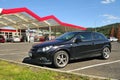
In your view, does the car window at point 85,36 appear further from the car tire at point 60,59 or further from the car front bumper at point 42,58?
the car front bumper at point 42,58

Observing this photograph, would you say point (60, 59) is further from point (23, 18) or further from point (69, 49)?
point (23, 18)

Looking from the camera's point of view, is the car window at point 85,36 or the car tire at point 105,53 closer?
the car window at point 85,36

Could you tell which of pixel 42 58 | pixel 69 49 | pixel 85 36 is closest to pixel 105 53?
pixel 85 36

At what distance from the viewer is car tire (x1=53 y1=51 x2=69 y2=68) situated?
9833mm

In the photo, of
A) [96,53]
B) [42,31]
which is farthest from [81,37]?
[42,31]

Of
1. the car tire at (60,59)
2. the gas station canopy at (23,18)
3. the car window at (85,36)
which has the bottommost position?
the car tire at (60,59)

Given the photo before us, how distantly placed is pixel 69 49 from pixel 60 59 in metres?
0.62

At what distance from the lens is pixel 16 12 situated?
1729 inches

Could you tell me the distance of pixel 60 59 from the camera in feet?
32.9

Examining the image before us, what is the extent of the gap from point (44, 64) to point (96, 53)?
2.91m

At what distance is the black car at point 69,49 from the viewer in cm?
984

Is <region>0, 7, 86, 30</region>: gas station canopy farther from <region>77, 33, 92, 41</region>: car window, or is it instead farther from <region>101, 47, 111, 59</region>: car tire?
<region>77, 33, 92, 41</region>: car window

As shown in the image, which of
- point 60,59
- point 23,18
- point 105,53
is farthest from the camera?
point 23,18

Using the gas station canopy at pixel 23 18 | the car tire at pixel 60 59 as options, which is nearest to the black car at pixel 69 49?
the car tire at pixel 60 59
